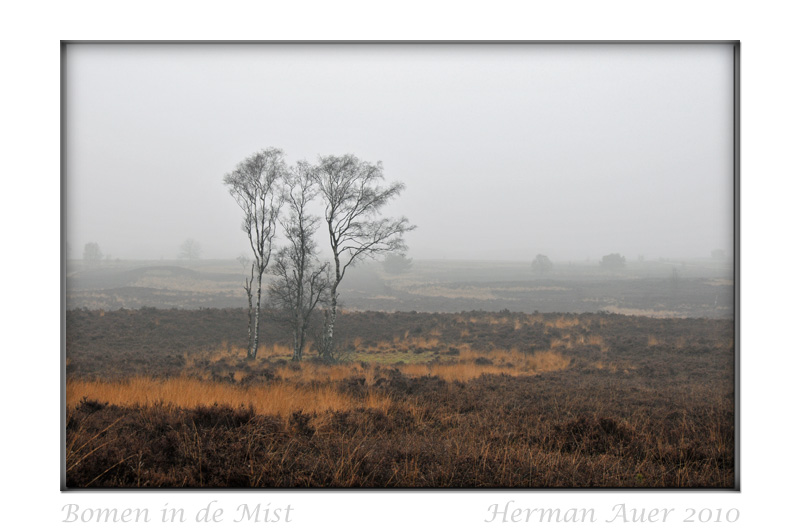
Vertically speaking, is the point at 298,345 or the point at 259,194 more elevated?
the point at 259,194

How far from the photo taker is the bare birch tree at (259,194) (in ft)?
24.9

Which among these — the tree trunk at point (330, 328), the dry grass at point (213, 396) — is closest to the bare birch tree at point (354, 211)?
the tree trunk at point (330, 328)

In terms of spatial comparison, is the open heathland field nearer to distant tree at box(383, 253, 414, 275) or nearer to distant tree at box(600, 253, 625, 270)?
distant tree at box(383, 253, 414, 275)

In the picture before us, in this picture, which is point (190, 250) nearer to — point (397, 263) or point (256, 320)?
point (256, 320)

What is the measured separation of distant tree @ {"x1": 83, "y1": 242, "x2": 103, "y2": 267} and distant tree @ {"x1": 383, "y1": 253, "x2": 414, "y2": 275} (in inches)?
192

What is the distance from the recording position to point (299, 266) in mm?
8906

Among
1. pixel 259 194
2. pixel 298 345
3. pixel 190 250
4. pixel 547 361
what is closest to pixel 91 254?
pixel 190 250

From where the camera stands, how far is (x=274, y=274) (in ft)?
29.0

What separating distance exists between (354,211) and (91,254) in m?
4.38

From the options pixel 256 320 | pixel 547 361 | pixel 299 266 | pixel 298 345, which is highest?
pixel 299 266

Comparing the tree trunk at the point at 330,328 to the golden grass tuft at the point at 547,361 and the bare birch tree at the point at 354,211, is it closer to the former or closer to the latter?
the bare birch tree at the point at 354,211

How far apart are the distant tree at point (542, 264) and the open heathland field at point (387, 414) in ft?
6.89

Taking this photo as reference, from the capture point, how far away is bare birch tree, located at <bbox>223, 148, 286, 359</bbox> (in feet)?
24.9

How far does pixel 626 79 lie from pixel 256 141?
20.4 feet
